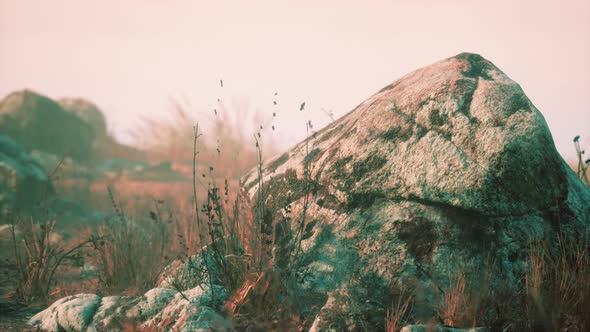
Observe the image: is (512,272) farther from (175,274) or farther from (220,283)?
(175,274)

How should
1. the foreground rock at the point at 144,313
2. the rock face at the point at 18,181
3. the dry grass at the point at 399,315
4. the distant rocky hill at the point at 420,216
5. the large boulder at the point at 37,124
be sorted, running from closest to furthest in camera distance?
the dry grass at the point at 399,315, the foreground rock at the point at 144,313, the distant rocky hill at the point at 420,216, the rock face at the point at 18,181, the large boulder at the point at 37,124

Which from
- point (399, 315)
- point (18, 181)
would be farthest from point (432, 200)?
point (18, 181)

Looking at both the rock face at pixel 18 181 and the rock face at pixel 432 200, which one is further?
the rock face at pixel 18 181

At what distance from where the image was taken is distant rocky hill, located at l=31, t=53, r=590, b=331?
3.24m

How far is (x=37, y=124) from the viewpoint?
14664mm

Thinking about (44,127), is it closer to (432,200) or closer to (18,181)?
(18,181)

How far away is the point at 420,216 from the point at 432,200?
134 mm

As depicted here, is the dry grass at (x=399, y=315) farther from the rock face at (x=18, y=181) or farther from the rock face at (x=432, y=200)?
the rock face at (x=18, y=181)

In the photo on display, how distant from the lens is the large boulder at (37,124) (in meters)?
14.5

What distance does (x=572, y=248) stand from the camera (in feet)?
10.5

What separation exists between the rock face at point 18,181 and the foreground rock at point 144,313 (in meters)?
5.71

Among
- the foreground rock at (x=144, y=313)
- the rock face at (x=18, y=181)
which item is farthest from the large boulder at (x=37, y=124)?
the foreground rock at (x=144, y=313)

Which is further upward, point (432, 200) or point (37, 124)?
point (37, 124)

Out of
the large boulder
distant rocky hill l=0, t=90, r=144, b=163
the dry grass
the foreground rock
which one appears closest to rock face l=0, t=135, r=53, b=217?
distant rocky hill l=0, t=90, r=144, b=163
